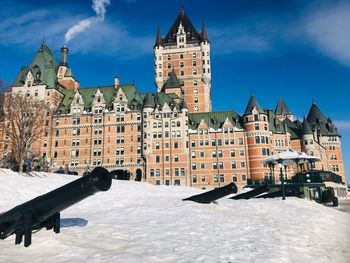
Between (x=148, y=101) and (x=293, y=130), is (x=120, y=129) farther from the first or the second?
(x=293, y=130)

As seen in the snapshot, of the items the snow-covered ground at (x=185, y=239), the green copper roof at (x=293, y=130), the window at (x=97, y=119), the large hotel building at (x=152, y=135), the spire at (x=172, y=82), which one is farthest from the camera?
the spire at (x=172, y=82)

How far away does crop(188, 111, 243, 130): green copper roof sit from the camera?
6644 centimetres

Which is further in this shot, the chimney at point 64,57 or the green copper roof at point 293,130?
the chimney at point 64,57

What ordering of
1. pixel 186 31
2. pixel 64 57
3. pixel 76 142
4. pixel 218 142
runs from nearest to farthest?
pixel 218 142 → pixel 76 142 → pixel 64 57 → pixel 186 31

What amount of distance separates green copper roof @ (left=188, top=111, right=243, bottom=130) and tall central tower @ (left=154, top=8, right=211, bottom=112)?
45.7ft

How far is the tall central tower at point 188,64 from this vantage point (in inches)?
3319

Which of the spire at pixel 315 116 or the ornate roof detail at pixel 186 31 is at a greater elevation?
the ornate roof detail at pixel 186 31

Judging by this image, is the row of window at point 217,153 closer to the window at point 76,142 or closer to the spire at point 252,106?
the spire at point 252,106

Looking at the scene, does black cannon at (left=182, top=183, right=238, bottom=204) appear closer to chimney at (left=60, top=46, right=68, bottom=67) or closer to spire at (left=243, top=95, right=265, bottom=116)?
spire at (left=243, top=95, right=265, bottom=116)

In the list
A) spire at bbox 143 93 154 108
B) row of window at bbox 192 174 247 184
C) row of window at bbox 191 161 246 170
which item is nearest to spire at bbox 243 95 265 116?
row of window at bbox 191 161 246 170

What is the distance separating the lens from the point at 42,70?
246ft

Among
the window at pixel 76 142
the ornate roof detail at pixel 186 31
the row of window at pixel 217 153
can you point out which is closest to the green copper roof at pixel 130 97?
the window at pixel 76 142

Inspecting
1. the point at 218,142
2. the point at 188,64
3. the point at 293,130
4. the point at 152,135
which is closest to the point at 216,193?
the point at 218,142

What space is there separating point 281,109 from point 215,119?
1372 inches
